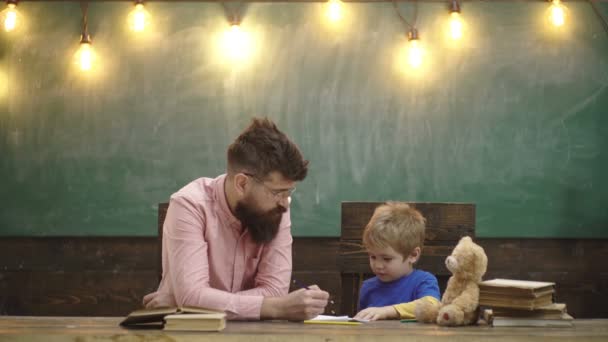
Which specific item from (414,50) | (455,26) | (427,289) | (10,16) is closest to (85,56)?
(10,16)

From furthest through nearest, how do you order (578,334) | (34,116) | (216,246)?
(34,116) < (216,246) < (578,334)

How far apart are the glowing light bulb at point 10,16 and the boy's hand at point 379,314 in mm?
3118

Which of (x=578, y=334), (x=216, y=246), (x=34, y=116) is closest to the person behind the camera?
(x=578, y=334)

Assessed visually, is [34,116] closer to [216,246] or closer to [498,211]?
[216,246]

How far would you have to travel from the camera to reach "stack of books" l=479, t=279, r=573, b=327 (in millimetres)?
2330

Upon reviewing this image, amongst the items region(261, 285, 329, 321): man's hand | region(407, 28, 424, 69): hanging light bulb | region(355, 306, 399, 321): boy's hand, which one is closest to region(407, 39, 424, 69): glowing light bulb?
region(407, 28, 424, 69): hanging light bulb

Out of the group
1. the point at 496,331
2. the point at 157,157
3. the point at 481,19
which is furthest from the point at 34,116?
the point at 496,331

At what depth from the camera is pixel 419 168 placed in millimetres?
4828

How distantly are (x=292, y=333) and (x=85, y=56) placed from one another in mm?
3165

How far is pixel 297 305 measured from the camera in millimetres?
2361

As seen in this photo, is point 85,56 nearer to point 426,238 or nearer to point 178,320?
point 426,238

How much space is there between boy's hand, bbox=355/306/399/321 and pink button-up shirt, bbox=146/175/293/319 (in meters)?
0.30

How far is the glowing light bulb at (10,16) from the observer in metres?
4.71

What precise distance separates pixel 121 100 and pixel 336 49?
136 cm
